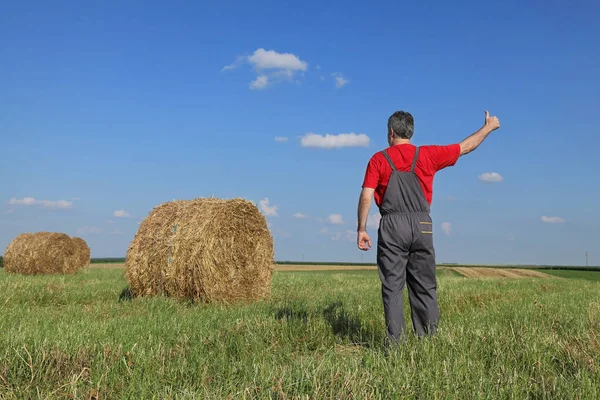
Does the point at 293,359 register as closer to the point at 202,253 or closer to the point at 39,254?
the point at 202,253

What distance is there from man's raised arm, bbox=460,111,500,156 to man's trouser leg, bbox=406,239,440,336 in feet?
4.60

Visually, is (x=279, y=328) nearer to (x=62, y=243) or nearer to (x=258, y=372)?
Result: (x=258, y=372)

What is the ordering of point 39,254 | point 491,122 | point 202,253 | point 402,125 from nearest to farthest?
point 402,125 → point 491,122 → point 202,253 → point 39,254

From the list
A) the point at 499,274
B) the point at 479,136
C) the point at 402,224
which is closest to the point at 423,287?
the point at 402,224

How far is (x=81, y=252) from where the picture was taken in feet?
71.2

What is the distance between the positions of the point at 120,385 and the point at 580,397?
132 inches

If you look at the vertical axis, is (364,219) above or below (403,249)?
above

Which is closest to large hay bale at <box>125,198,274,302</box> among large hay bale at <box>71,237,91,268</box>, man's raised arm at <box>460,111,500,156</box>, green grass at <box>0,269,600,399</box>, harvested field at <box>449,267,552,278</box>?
green grass at <box>0,269,600,399</box>

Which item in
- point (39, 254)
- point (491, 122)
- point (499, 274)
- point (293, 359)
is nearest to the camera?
point (293, 359)

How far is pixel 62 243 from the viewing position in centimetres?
2052

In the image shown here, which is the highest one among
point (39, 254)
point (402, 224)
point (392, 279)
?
point (402, 224)

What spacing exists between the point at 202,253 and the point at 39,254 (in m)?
12.8

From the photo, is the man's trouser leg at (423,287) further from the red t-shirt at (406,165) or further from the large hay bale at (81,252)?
the large hay bale at (81,252)

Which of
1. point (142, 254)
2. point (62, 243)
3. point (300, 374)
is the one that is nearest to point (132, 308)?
point (142, 254)
